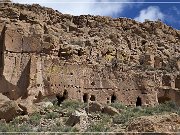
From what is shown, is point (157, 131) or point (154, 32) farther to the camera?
point (154, 32)

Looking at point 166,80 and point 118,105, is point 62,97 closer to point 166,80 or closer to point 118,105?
point 118,105

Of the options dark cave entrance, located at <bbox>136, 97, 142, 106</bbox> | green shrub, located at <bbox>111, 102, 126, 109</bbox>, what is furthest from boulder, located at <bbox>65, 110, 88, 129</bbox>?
dark cave entrance, located at <bbox>136, 97, 142, 106</bbox>

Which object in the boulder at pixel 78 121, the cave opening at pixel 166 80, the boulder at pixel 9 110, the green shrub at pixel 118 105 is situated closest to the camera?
the boulder at pixel 78 121

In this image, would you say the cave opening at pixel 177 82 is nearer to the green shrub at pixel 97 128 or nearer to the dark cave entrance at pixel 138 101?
the dark cave entrance at pixel 138 101

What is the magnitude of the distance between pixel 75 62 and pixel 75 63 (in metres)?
0.26

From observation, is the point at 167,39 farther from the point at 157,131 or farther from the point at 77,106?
the point at 157,131

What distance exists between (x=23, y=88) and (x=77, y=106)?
4476 mm

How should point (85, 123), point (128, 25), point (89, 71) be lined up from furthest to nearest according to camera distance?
point (128, 25) < point (89, 71) < point (85, 123)

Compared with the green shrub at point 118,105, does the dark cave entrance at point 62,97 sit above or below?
above

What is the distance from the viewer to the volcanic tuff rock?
31.1 m

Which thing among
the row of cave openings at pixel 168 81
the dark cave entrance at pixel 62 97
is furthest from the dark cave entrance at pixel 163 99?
the dark cave entrance at pixel 62 97

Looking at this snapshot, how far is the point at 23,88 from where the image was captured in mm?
30828

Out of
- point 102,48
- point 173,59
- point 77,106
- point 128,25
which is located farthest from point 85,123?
point 128,25

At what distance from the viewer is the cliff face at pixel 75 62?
3114 centimetres
